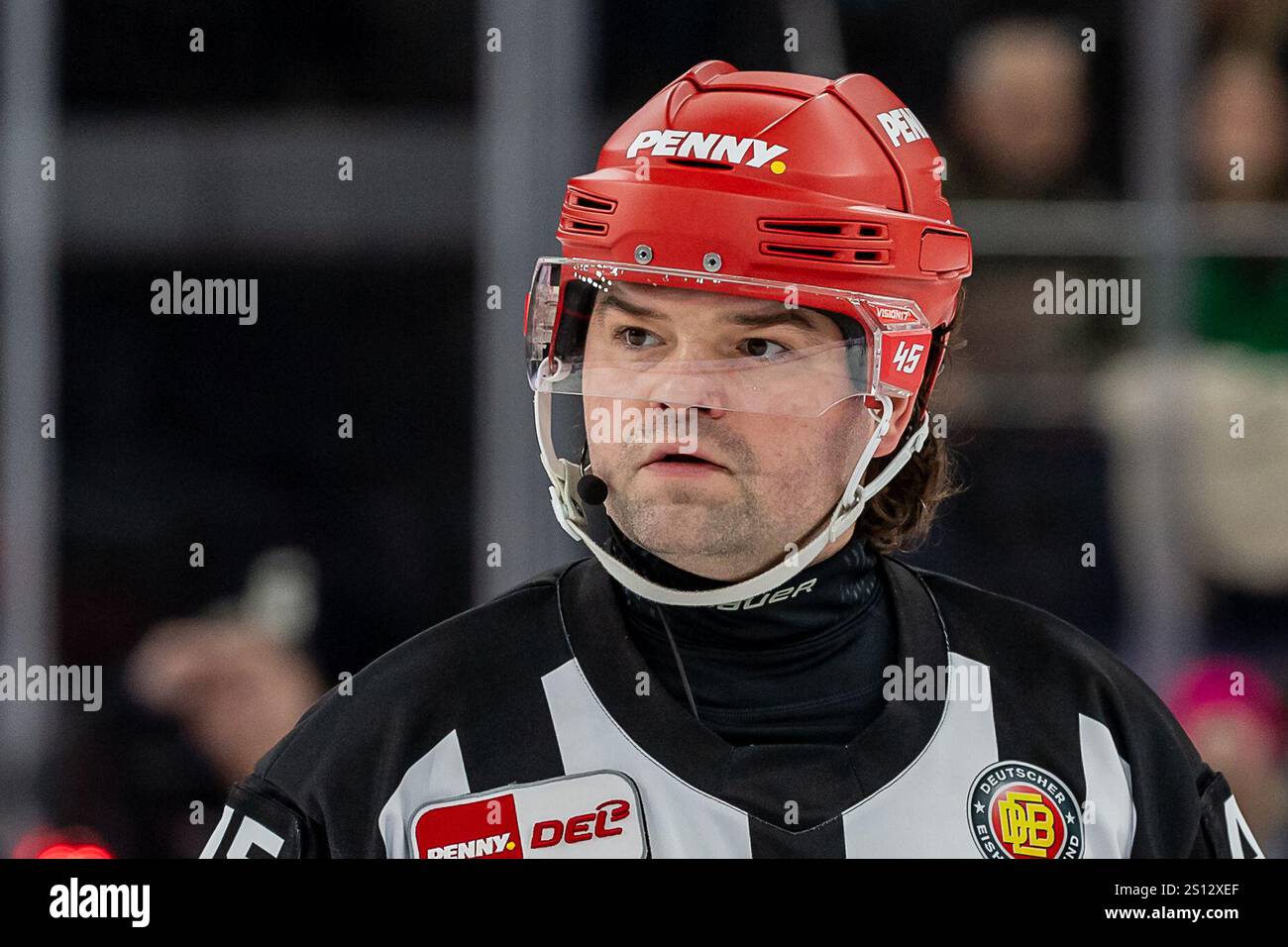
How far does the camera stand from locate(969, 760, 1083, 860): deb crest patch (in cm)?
187

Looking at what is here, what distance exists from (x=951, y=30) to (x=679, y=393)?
154 cm

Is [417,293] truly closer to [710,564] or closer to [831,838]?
[710,564]

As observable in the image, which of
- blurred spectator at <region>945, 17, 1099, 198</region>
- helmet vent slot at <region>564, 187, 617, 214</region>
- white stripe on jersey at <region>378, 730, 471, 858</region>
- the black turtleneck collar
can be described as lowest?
white stripe on jersey at <region>378, 730, 471, 858</region>

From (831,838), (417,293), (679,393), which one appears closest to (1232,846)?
(831,838)

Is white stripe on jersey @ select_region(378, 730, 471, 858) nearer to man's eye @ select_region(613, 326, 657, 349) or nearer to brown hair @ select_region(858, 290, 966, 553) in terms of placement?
man's eye @ select_region(613, 326, 657, 349)

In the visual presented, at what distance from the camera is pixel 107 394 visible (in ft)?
10.5

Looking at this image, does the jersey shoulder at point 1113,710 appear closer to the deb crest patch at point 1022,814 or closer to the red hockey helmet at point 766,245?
the deb crest patch at point 1022,814

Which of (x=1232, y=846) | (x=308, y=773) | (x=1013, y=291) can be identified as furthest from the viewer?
(x=1013, y=291)

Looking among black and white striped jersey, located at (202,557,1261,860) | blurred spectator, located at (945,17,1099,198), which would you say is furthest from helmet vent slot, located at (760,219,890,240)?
blurred spectator, located at (945,17,1099,198)

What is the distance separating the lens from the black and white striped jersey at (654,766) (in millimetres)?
1807

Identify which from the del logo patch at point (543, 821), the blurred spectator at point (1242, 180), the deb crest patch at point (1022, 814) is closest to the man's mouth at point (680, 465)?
the del logo patch at point (543, 821)

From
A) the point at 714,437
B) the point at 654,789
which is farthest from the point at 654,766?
the point at 714,437

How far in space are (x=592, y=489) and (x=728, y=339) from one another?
0.83ft

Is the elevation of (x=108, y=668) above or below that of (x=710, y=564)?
below
